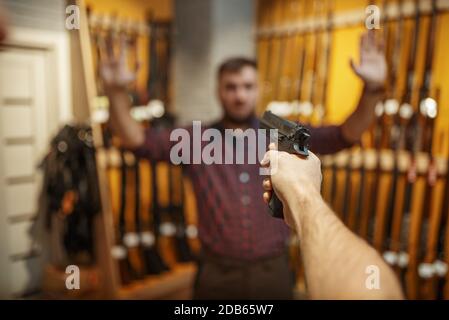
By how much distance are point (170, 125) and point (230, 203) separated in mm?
1495

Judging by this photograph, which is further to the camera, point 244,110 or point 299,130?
point 244,110

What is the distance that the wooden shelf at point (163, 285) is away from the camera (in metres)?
2.07

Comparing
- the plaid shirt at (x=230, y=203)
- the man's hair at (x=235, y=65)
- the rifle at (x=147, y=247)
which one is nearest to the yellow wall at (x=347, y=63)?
the man's hair at (x=235, y=65)

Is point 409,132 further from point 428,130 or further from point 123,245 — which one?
point 123,245

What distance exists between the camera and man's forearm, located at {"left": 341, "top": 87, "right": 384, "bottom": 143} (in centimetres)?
94

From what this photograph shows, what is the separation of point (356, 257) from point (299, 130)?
178mm

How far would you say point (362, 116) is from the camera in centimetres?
101

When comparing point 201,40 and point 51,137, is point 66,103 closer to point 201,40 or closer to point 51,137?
point 51,137

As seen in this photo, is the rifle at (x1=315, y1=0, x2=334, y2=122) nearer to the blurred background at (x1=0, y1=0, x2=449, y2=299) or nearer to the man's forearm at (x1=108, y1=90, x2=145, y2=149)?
the blurred background at (x1=0, y1=0, x2=449, y2=299)

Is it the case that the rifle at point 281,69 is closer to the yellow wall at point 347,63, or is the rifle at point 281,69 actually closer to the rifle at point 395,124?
the yellow wall at point 347,63

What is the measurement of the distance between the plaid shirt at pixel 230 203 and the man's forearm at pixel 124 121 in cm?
5

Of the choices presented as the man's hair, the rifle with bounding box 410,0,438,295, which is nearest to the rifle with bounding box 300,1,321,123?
the rifle with bounding box 410,0,438,295

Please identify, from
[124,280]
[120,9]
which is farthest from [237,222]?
[120,9]

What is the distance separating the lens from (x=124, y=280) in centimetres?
216
